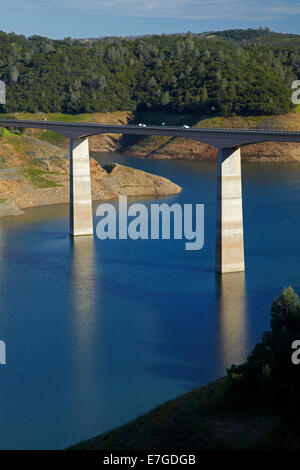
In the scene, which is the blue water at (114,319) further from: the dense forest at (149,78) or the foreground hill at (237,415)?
the dense forest at (149,78)

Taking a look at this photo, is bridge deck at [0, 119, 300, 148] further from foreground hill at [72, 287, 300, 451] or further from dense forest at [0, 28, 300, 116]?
dense forest at [0, 28, 300, 116]

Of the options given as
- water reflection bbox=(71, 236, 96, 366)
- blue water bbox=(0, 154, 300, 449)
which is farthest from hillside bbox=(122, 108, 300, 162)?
water reflection bbox=(71, 236, 96, 366)

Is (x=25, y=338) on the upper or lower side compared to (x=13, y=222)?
lower

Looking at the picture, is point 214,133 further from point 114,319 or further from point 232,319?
point 114,319

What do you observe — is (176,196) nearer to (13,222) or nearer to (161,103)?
(13,222)

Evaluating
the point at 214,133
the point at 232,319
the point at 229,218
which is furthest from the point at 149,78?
the point at 232,319

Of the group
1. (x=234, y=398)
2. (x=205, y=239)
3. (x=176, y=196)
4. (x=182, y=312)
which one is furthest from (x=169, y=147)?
(x=234, y=398)
